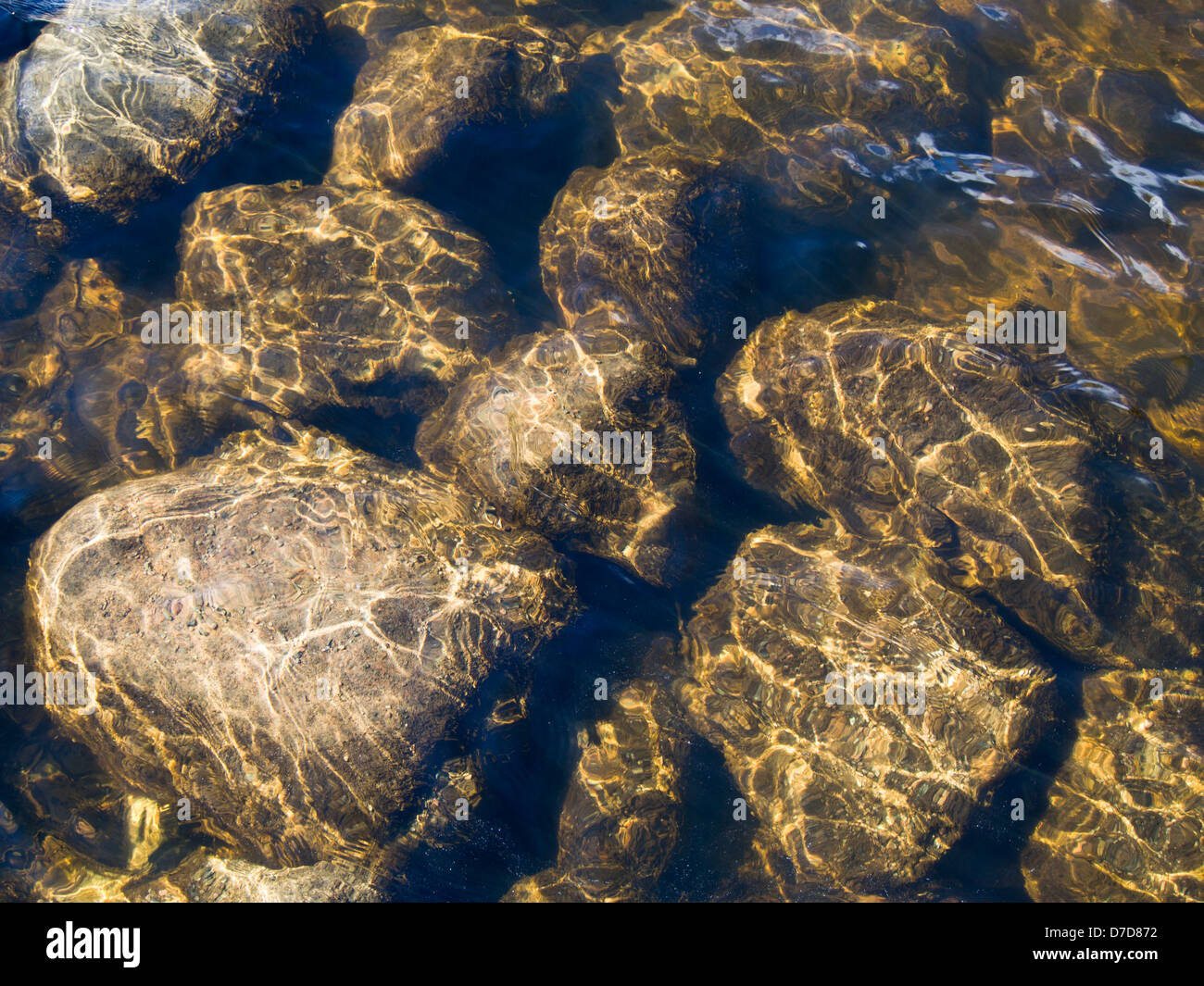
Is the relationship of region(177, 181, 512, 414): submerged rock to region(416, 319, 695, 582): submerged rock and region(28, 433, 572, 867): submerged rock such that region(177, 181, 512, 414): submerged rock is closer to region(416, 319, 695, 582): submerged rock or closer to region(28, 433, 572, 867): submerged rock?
region(416, 319, 695, 582): submerged rock

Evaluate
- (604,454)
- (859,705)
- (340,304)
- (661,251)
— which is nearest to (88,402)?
(340,304)

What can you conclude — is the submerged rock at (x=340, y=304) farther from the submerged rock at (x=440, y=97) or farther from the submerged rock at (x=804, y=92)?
the submerged rock at (x=804, y=92)

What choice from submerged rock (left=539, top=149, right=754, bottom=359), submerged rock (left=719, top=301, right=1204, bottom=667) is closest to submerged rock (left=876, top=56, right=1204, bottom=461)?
submerged rock (left=719, top=301, right=1204, bottom=667)

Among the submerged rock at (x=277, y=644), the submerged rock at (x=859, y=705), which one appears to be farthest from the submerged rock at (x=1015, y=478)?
the submerged rock at (x=277, y=644)

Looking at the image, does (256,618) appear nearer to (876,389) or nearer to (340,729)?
(340,729)

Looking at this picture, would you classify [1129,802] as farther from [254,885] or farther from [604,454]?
[254,885]
